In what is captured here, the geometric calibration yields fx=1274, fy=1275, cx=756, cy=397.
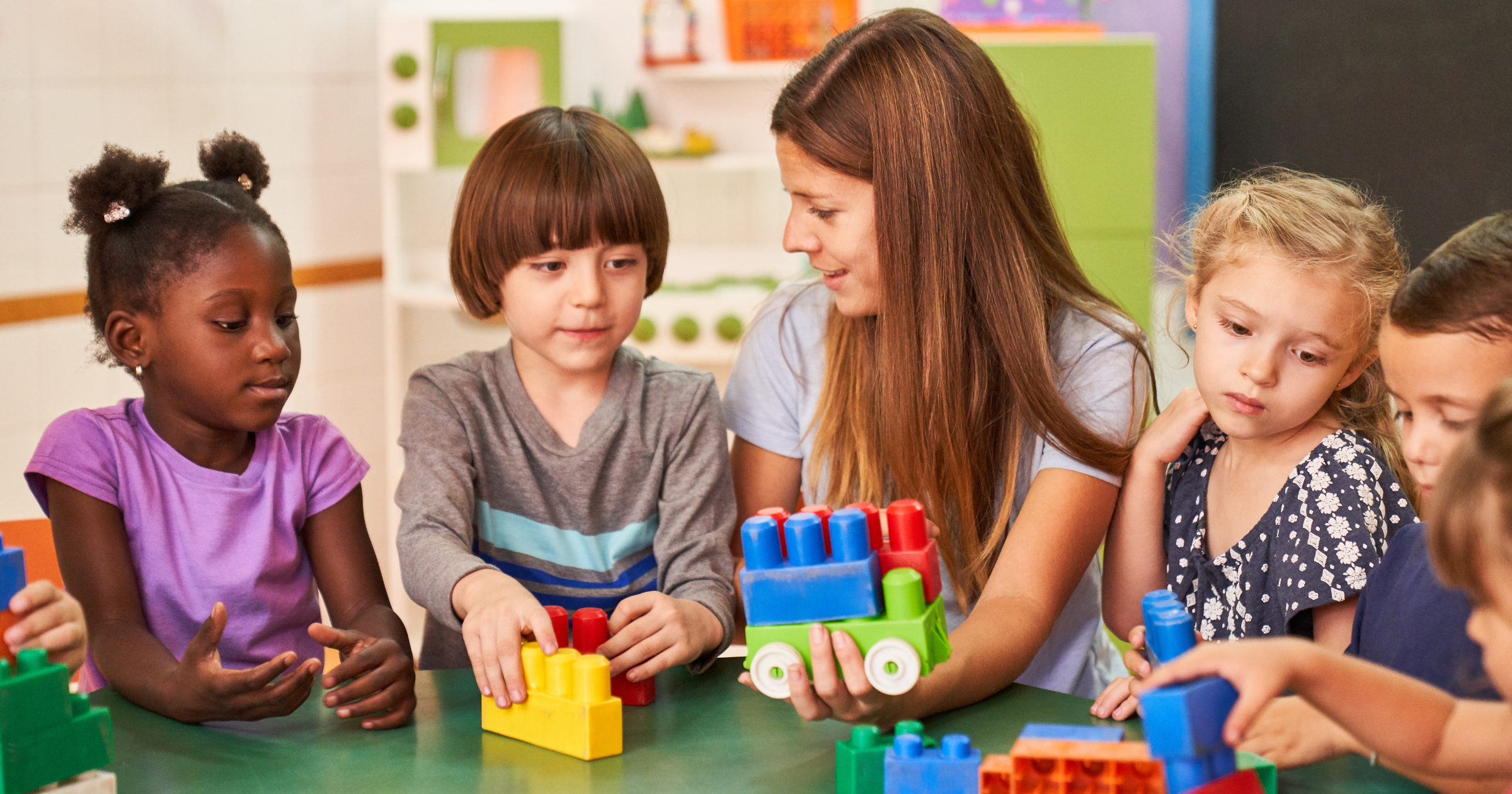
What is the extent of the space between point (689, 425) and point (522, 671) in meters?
0.51

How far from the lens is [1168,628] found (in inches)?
35.9

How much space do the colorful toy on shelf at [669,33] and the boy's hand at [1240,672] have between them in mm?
3345

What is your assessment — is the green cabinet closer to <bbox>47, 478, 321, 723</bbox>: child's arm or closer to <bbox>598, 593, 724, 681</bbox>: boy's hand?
<bbox>598, 593, 724, 681</bbox>: boy's hand

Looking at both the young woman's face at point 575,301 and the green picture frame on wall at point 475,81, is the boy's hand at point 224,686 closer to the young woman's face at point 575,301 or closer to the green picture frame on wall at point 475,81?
the young woman's face at point 575,301

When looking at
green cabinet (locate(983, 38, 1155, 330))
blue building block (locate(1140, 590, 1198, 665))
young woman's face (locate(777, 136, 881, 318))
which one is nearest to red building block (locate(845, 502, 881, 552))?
blue building block (locate(1140, 590, 1198, 665))

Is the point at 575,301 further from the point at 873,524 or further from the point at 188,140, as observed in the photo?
the point at 188,140

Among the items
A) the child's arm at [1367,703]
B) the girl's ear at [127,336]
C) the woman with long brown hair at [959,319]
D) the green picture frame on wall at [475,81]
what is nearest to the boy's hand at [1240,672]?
the child's arm at [1367,703]

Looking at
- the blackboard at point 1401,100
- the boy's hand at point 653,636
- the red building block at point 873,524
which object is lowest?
the boy's hand at point 653,636

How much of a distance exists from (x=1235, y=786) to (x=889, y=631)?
0.27 metres

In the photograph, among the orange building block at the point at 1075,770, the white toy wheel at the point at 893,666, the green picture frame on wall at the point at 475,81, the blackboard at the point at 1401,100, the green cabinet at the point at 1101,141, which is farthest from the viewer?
the green picture frame on wall at the point at 475,81

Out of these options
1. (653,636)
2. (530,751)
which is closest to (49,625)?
(530,751)

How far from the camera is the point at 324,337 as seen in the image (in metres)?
3.72

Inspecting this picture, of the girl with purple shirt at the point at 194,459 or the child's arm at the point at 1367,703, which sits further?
the girl with purple shirt at the point at 194,459

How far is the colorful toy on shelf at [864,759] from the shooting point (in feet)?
3.17
